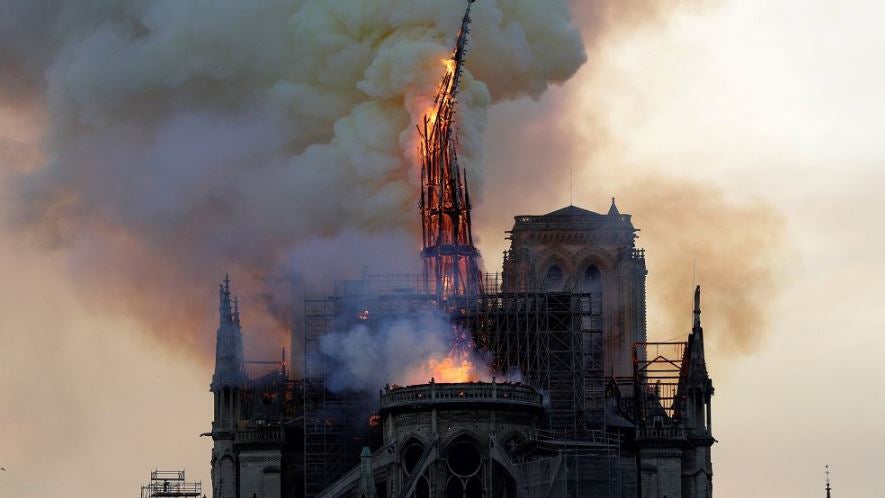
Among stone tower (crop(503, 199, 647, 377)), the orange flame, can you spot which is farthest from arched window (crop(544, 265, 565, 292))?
the orange flame

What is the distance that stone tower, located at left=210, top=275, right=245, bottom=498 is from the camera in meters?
160

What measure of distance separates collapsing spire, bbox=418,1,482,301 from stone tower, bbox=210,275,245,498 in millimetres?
12688

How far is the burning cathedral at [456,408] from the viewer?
485ft

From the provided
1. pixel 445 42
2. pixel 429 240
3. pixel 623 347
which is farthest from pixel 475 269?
pixel 623 347

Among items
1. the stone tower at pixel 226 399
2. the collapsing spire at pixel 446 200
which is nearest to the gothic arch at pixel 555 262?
the collapsing spire at pixel 446 200

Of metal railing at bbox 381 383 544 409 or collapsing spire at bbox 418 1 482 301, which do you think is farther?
collapsing spire at bbox 418 1 482 301

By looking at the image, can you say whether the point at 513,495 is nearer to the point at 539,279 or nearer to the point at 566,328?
the point at 566,328

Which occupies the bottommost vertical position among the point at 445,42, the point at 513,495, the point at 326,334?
the point at 513,495

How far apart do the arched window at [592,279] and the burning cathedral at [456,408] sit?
683 inches

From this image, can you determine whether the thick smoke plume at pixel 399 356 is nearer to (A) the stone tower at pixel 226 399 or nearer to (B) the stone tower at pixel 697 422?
(A) the stone tower at pixel 226 399

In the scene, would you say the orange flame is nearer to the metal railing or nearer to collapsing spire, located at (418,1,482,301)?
the metal railing

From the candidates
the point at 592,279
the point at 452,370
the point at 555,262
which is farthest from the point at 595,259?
the point at 452,370

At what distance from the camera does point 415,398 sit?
14875 centimetres

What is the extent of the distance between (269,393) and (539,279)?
27916mm
